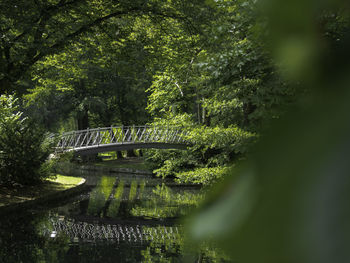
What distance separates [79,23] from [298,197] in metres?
11.0

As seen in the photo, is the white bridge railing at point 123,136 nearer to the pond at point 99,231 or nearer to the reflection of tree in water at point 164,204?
the reflection of tree in water at point 164,204

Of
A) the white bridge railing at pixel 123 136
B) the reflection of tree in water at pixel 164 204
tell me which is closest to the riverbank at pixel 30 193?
the reflection of tree in water at pixel 164 204

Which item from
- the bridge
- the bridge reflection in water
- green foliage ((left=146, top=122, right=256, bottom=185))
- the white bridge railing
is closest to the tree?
the bridge reflection in water

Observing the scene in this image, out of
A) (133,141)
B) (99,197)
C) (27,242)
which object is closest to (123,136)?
(133,141)

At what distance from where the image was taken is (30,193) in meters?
12.9

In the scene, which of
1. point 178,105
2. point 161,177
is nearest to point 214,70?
point 178,105

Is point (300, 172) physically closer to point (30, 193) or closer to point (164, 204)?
point (164, 204)

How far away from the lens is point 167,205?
13.5m

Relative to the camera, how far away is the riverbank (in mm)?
10942

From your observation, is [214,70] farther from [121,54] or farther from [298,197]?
[298,197]

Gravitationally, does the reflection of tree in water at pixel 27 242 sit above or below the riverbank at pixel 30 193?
above

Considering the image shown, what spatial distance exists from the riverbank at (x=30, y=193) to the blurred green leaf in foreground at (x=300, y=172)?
1127 centimetres

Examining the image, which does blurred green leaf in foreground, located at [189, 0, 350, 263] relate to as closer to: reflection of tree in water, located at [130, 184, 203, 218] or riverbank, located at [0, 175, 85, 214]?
reflection of tree in water, located at [130, 184, 203, 218]

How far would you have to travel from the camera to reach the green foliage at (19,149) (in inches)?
510
